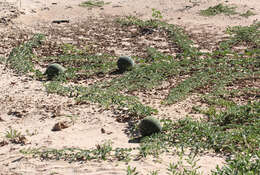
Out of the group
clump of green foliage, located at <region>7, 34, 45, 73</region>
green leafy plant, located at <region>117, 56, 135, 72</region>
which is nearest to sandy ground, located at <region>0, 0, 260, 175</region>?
clump of green foliage, located at <region>7, 34, 45, 73</region>

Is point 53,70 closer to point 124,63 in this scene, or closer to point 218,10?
point 124,63

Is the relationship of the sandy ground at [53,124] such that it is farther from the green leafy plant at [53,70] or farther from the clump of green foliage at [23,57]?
the green leafy plant at [53,70]

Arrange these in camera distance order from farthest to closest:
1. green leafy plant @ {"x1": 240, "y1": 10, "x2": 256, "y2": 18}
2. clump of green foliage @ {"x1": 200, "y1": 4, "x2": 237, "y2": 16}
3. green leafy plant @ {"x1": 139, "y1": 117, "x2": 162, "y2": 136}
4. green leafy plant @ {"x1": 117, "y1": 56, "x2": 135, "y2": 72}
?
clump of green foliage @ {"x1": 200, "y1": 4, "x2": 237, "y2": 16} → green leafy plant @ {"x1": 240, "y1": 10, "x2": 256, "y2": 18} → green leafy plant @ {"x1": 117, "y1": 56, "x2": 135, "y2": 72} → green leafy plant @ {"x1": 139, "y1": 117, "x2": 162, "y2": 136}

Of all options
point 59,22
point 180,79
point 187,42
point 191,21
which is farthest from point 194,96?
point 59,22

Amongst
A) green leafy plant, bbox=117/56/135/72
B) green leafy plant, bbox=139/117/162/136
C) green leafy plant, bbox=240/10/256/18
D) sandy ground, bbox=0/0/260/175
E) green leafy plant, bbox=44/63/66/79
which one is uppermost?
green leafy plant, bbox=240/10/256/18

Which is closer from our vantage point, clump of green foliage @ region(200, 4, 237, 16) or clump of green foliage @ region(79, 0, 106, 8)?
clump of green foliage @ region(200, 4, 237, 16)

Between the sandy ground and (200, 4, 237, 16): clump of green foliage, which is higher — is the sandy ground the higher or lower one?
the lower one

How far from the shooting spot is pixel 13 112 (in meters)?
7.24

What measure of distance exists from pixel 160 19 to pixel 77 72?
8224 mm

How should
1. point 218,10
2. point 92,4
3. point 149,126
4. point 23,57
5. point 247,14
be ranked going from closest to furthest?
point 149,126 → point 23,57 → point 247,14 → point 218,10 → point 92,4

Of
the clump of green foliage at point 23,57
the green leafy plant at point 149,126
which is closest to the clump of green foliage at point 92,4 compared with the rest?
the clump of green foliage at point 23,57

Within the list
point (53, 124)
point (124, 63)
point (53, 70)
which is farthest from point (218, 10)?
point (53, 124)

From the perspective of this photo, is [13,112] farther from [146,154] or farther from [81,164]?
[146,154]

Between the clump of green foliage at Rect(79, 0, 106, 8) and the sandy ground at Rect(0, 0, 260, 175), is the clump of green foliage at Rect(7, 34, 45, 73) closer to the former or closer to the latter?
the sandy ground at Rect(0, 0, 260, 175)
